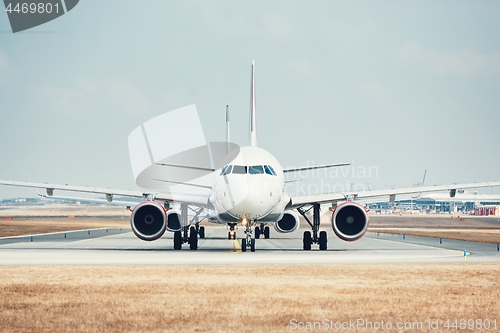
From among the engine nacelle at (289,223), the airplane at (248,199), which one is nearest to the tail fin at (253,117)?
the airplane at (248,199)

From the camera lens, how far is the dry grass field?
46.5ft

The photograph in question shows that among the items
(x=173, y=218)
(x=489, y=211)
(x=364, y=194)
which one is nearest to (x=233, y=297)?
(x=364, y=194)

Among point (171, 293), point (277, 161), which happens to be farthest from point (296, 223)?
point (171, 293)

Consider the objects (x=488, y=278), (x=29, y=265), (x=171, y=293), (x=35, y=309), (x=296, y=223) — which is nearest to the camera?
(x=35, y=309)

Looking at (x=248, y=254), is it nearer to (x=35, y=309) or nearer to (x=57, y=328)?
(x=35, y=309)

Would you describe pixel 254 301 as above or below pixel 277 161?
below

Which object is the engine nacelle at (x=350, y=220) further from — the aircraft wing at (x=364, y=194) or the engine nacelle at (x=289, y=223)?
the engine nacelle at (x=289, y=223)

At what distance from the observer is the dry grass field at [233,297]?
14.2 metres

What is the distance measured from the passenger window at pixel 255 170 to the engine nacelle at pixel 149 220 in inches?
203

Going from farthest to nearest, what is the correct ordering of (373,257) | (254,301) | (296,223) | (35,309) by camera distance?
(296,223) → (373,257) → (254,301) → (35,309)

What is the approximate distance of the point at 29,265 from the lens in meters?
26.2

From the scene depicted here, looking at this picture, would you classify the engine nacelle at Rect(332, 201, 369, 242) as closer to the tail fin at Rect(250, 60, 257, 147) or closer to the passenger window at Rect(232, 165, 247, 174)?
the passenger window at Rect(232, 165, 247, 174)

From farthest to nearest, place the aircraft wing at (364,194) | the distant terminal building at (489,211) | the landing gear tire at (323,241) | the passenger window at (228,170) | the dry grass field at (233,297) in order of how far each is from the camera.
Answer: the distant terminal building at (489,211) → the landing gear tire at (323,241) → the aircraft wing at (364,194) → the passenger window at (228,170) → the dry grass field at (233,297)

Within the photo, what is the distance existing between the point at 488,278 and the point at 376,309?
7.72m
